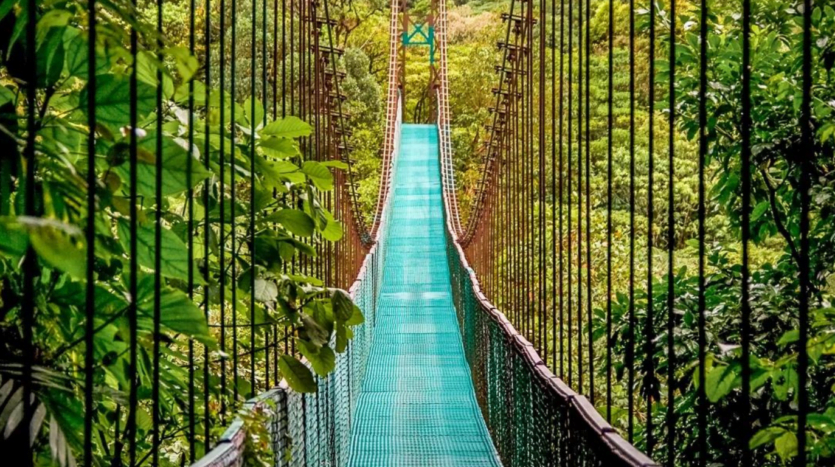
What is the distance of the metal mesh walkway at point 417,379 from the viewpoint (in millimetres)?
3965

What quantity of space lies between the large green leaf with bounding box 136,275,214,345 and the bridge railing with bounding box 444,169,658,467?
0.63 metres

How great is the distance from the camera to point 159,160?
0.85 m

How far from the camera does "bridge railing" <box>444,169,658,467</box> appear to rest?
141 cm

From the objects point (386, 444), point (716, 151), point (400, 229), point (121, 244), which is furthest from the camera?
point (400, 229)

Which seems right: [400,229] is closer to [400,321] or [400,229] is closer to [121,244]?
[400,321]

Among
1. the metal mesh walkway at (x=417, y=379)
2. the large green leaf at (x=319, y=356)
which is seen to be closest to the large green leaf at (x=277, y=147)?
the large green leaf at (x=319, y=356)

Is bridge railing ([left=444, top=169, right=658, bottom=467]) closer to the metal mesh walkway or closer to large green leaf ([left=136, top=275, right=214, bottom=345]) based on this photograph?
the metal mesh walkway

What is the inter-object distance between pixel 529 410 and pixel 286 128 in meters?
1.48

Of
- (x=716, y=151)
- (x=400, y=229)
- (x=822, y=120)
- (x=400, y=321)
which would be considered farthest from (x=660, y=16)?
(x=400, y=229)

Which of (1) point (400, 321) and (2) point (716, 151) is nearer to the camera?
(2) point (716, 151)

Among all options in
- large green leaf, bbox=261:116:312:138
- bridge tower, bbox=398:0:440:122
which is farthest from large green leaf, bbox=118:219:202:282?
bridge tower, bbox=398:0:440:122

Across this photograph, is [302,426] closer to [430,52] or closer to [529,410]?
[529,410]

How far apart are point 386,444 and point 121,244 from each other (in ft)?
10.5

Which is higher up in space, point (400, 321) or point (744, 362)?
point (744, 362)
